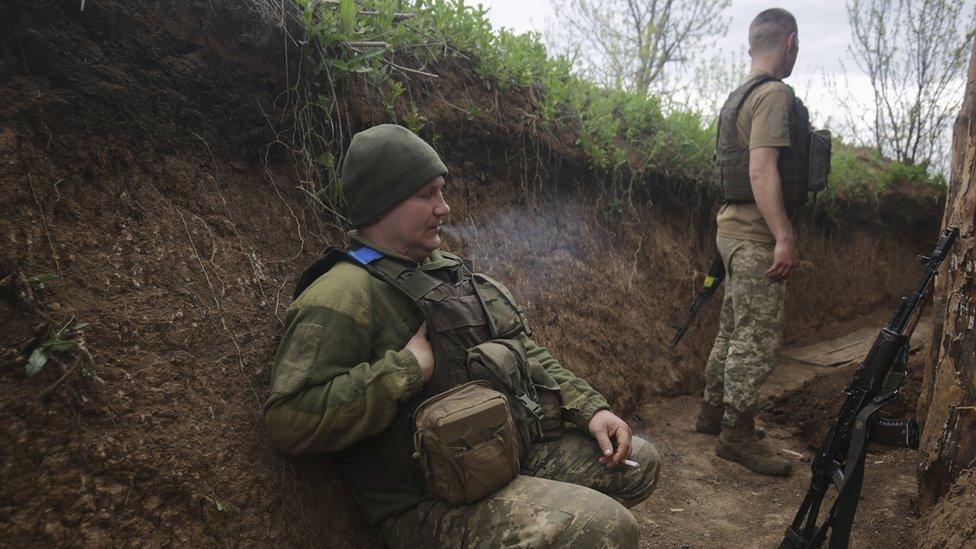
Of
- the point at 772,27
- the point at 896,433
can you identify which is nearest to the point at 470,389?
the point at 896,433

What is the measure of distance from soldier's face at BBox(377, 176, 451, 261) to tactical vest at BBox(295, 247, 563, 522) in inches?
3.2

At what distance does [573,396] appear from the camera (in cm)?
231

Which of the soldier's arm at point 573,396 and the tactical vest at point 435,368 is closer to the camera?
the tactical vest at point 435,368

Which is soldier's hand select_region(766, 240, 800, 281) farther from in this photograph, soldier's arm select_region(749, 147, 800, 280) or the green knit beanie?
the green knit beanie

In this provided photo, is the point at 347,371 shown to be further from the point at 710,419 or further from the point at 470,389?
the point at 710,419

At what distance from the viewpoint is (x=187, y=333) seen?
1.94 meters

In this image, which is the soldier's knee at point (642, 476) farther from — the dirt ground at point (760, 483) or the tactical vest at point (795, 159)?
the tactical vest at point (795, 159)

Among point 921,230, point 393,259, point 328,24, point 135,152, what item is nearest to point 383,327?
point 393,259

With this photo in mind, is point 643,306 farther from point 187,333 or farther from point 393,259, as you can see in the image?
point 187,333

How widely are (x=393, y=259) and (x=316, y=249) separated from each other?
2.23 ft

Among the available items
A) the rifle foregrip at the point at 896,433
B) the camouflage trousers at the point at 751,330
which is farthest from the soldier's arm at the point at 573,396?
the camouflage trousers at the point at 751,330

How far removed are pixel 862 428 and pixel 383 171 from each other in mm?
2148

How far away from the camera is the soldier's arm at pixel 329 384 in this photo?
167 centimetres

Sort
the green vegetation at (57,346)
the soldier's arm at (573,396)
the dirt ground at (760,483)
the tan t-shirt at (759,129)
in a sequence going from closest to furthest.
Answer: the green vegetation at (57,346) < the soldier's arm at (573,396) < the dirt ground at (760,483) < the tan t-shirt at (759,129)
